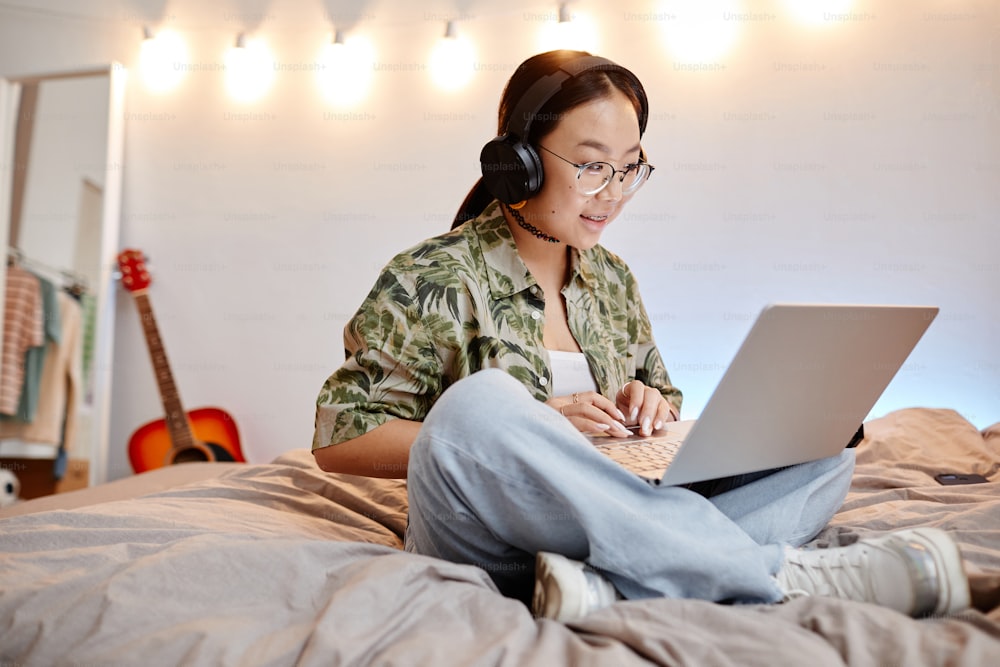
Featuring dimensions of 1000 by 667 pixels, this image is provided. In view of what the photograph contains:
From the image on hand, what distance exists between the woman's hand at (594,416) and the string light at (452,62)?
2.00m

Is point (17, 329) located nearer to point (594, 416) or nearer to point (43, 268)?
point (43, 268)

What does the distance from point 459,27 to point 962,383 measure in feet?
6.54

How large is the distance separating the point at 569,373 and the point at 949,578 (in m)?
0.67

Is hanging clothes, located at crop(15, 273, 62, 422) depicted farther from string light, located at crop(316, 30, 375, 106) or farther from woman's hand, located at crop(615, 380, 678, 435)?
woman's hand, located at crop(615, 380, 678, 435)

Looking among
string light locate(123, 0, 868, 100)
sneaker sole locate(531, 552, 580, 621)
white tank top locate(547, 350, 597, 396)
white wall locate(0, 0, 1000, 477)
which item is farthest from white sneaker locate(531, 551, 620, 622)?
string light locate(123, 0, 868, 100)

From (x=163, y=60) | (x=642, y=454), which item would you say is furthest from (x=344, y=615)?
(x=163, y=60)

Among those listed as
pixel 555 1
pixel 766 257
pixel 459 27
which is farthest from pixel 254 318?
pixel 766 257

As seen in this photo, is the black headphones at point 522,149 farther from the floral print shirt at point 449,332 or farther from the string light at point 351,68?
the string light at point 351,68

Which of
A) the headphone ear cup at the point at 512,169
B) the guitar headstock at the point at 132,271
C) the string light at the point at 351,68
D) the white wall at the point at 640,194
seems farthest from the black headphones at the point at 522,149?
the guitar headstock at the point at 132,271

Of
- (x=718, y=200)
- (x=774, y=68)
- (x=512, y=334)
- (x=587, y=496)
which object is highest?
(x=774, y=68)

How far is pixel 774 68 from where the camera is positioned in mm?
2793

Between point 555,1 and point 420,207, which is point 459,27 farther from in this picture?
point 420,207

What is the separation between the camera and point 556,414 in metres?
0.94

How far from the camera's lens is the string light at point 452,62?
2.93 metres
